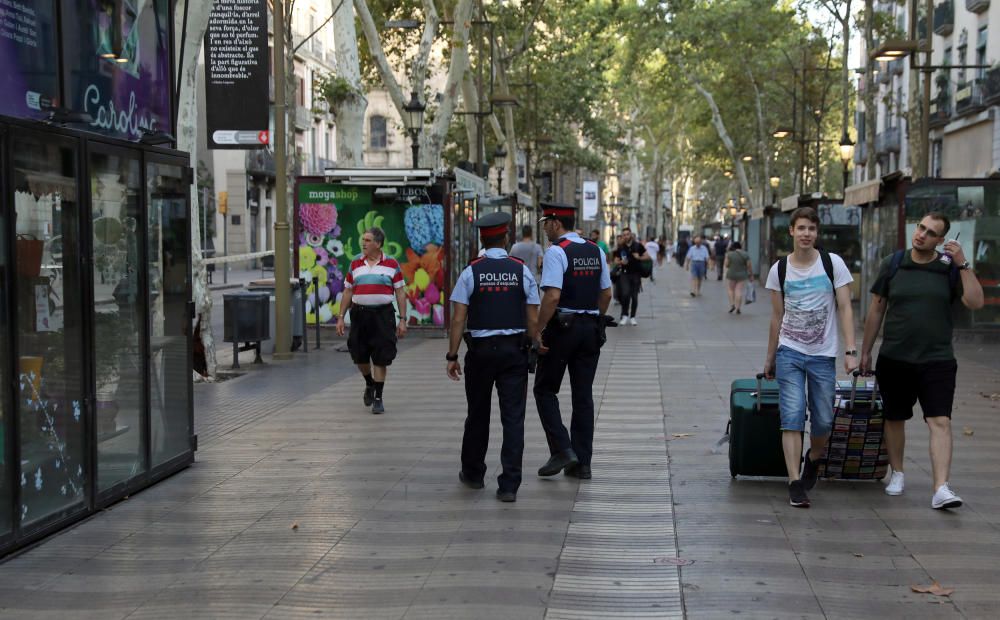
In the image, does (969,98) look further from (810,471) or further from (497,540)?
(497,540)

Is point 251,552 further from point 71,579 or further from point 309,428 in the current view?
point 309,428

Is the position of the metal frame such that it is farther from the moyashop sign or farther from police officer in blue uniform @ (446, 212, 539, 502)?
police officer in blue uniform @ (446, 212, 539, 502)

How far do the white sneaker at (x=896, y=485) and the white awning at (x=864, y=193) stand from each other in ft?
43.7

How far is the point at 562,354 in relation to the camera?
805cm

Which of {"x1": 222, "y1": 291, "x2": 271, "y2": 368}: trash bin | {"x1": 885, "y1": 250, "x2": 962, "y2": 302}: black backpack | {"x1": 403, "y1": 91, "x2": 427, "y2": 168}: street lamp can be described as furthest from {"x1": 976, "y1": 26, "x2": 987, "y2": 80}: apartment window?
{"x1": 885, "y1": 250, "x2": 962, "y2": 302}: black backpack

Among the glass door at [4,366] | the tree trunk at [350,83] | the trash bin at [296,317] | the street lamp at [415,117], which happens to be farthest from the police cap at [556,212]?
the street lamp at [415,117]

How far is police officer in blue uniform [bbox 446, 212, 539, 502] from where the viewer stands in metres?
7.57

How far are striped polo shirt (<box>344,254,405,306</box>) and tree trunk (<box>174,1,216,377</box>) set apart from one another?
6.46ft

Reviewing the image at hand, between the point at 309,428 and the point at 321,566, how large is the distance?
4562 millimetres

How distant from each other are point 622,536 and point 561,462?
1.49 meters

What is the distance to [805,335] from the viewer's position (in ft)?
23.7

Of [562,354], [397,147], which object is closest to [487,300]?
[562,354]

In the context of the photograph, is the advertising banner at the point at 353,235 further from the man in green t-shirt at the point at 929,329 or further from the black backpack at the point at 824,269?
the man in green t-shirt at the point at 929,329

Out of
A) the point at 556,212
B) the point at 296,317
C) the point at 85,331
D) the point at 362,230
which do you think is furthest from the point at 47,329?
the point at 362,230
